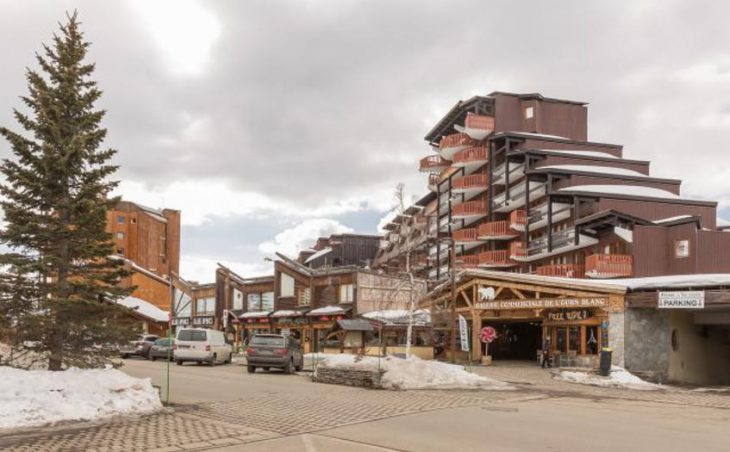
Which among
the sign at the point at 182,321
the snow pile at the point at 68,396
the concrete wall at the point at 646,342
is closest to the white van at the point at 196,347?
the snow pile at the point at 68,396

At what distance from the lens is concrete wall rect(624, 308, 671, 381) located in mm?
27047

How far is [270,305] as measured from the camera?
59406mm

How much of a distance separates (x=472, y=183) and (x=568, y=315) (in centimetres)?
3257

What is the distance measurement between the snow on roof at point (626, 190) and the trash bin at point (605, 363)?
74.8ft

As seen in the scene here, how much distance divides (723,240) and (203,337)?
3272 centimetres

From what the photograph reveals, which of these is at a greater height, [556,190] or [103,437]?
[556,190]

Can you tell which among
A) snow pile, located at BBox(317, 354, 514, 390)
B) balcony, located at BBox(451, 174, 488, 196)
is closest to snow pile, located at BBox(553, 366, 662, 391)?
snow pile, located at BBox(317, 354, 514, 390)

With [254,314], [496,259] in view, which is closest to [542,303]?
[496,259]

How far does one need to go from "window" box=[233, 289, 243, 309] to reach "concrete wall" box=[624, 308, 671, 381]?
42.3 m

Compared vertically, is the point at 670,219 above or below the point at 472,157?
below

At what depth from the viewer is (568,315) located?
3059 cm

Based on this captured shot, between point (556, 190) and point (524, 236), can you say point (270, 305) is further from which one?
point (556, 190)

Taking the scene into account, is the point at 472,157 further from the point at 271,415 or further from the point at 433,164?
the point at 271,415

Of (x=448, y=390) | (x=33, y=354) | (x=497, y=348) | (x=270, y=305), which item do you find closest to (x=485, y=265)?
(x=497, y=348)
